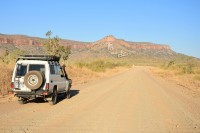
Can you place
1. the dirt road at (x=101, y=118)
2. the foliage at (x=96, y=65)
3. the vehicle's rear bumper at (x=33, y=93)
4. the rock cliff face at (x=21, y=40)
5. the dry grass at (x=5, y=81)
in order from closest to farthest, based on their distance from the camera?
the dirt road at (x=101, y=118), the vehicle's rear bumper at (x=33, y=93), the dry grass at (x=5, y=81), the foliage at (x=96, y=65), the rock cliff face at (x=21, y=40)

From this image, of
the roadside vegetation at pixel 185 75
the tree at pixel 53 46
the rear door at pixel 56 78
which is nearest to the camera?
the rear door at pixel 56 78

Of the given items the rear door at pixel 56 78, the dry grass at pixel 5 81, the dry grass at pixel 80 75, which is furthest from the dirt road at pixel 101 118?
the dry grass at pixel 80 75

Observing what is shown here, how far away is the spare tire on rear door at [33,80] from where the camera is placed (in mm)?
13633

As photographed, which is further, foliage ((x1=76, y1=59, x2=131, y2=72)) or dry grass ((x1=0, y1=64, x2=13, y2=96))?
foliage ((x1=76, y1=59, x2=131, y2=72))

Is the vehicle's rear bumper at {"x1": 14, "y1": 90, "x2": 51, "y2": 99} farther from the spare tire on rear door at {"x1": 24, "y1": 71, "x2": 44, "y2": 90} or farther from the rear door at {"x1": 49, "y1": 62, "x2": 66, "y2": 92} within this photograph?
the rear door at {"x1": 49, "y1": 62, "x2": 66, "y2": 92}

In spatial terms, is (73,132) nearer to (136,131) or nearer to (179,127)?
(136,131)

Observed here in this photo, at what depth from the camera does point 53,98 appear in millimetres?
14438

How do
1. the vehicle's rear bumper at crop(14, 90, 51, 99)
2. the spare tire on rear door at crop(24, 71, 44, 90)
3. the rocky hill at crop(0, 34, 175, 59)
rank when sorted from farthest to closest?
the rocky hill at crop(0, 34, 175, 59) < the vehicle's rear bumper at crop(14, 90, 51, 99) < the spare tire on rear door at crop(24, 71, 44, 90)

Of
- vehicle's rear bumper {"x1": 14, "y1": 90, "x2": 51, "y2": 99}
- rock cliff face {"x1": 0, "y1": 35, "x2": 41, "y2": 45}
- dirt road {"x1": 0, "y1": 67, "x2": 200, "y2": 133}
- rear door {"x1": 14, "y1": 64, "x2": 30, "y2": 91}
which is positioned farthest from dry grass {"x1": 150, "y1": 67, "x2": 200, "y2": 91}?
rock cliff face {"x1": 0, "y1": 35, "x2": 41, "y2": 45}

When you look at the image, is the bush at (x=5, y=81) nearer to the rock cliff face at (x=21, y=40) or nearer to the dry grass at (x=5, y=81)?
the dry grass at (x=5, y=81)

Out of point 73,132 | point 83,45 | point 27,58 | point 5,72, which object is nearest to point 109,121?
point 73,132

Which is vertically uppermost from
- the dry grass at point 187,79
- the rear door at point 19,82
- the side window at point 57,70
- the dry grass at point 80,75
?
the side window at point 57,70

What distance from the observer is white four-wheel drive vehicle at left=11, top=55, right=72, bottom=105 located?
13.7 metres

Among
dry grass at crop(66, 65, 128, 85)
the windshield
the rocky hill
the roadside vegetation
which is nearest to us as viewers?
the windshield
